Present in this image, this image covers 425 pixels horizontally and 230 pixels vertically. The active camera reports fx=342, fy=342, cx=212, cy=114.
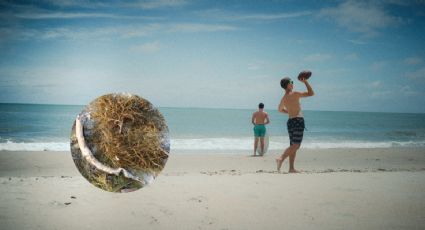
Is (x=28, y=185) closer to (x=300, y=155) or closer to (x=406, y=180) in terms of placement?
(x=406, y=180)

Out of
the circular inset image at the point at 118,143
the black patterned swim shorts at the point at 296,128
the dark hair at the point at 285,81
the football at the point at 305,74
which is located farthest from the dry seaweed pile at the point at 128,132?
the black patterned swim shorts at the point at 296,128

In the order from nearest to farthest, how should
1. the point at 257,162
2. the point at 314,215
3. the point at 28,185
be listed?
the point at 314,215 → the point at 28,185 → the point at 257,162

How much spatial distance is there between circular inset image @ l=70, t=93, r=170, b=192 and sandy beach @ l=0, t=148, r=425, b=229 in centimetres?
122

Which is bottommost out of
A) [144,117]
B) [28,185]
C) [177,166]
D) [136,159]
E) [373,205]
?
[177,166]

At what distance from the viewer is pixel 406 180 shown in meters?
6.06

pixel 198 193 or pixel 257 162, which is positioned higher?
pixel 198 193

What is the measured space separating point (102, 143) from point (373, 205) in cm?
360

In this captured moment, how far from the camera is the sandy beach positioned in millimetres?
3787

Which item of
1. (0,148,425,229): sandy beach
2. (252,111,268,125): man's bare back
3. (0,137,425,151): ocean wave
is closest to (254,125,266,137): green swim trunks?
(252,111,268,125): man's bare back

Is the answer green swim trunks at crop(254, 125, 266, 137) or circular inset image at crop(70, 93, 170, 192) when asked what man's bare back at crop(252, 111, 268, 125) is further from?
circular inset image at crop(70, 93, 170, 192)

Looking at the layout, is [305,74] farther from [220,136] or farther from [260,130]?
[220,136]

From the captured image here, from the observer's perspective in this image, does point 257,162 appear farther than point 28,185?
Yes

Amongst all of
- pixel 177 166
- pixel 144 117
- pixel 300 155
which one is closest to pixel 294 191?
pixel 144 117

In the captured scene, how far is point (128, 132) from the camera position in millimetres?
2639
